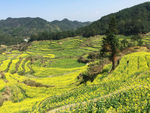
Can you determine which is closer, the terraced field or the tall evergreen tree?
the terraced field

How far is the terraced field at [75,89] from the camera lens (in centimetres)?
1595

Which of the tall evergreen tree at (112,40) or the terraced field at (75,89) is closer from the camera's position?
the terraced field at (75,89)

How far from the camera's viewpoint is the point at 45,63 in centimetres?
10281

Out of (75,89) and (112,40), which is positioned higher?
(112,40)

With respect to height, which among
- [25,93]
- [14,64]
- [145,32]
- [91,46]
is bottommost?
[25,93]

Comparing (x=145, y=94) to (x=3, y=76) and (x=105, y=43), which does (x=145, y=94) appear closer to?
(x=105, y=43)

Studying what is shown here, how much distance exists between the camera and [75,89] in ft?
114

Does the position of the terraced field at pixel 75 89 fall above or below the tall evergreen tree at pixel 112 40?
below

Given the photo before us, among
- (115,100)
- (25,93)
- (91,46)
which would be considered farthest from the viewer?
(91,46)

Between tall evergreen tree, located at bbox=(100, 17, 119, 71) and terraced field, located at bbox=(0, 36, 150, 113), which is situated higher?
tall evergreen tree, located at bbox=(100, 17, 119, 71)

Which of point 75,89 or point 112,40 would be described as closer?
point 75,89

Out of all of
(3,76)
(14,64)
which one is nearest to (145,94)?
(3,76)

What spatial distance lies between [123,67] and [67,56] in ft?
264

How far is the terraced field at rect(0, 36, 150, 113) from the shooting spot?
1595 centimetres
